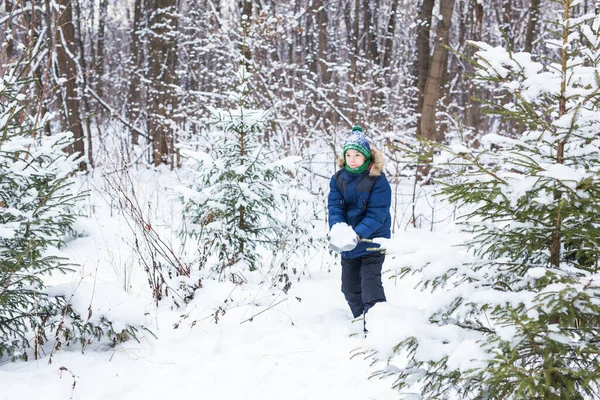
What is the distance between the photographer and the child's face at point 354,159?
3695 millimetres

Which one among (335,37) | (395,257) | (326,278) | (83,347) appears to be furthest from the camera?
(335,37)

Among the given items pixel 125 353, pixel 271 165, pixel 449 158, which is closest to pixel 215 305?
pixel 125 353

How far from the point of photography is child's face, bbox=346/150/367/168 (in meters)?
3.70

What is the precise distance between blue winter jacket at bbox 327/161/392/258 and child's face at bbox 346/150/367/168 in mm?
99

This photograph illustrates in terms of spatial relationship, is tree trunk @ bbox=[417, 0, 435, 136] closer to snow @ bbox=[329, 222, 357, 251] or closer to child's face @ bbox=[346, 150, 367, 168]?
child's face @ bbox=[346, 150, 367, 168]

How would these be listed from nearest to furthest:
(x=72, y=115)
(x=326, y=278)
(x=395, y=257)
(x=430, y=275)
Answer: (x=430, y=275) < (x=395, y=257) < (x=326, y=278) < (x=72, y=115)

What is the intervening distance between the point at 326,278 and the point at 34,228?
3.03 m

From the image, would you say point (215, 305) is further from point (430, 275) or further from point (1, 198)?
point (430, 275)

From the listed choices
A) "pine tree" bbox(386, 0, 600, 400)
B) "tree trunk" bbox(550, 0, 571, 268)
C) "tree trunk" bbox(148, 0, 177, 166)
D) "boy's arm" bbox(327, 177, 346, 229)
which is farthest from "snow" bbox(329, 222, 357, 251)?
"tree trunk" bbox(148, 0, 177, 166)

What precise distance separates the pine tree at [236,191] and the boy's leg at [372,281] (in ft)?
2.95

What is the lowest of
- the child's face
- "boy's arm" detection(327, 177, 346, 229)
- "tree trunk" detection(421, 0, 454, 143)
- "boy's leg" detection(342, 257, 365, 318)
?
"boy's leg" detection(342, 257, 365, 318)

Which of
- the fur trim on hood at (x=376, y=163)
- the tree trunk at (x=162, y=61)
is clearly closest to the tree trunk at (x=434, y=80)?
the fur trim on hood at (x=376, y=163)

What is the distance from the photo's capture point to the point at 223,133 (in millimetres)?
4453

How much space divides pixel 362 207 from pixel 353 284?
0.70 meters
